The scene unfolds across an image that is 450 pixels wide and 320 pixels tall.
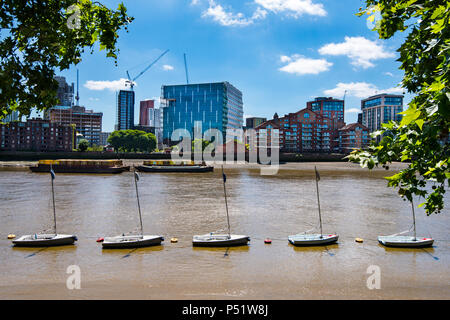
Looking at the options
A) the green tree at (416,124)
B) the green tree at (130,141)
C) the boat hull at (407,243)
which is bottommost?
the boat hull at (407,243)

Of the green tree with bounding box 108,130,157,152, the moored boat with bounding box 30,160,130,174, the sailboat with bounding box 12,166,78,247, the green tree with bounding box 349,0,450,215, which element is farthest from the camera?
the green tree with bounding box 108,130,157,152

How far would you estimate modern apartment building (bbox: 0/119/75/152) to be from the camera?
161 meters

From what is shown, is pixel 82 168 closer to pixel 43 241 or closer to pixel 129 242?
pixel 43 241

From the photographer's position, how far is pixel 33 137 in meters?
164

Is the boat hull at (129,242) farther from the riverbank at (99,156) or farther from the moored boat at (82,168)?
the riverbank at (99,156)

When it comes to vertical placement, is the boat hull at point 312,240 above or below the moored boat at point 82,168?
below

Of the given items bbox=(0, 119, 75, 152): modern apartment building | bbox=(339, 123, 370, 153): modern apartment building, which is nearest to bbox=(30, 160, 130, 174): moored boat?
bbox=(0, 119, 75, 152): modern apartment building

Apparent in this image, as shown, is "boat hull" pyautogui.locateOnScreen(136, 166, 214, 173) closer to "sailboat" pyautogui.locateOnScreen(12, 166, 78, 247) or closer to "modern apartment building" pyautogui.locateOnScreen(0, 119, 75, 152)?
"sailboat" pyautogui.locateOnScreen(12, 166, 78, 247)

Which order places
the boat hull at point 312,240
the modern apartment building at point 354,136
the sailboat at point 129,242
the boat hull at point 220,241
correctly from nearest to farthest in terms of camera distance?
the sailboat at point 129,242 < the boat hull at point 220,241 < the boat hull at point 312,240 < the modern apartment building at point 354,136

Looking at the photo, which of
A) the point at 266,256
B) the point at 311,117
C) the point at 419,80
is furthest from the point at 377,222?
the point at 311,117

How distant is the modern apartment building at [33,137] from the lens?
16125 cm

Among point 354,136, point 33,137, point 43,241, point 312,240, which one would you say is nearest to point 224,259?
point 312,240

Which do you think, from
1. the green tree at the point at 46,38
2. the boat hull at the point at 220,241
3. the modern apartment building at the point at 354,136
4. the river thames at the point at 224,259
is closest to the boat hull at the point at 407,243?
the river thames at the point at 224,259
